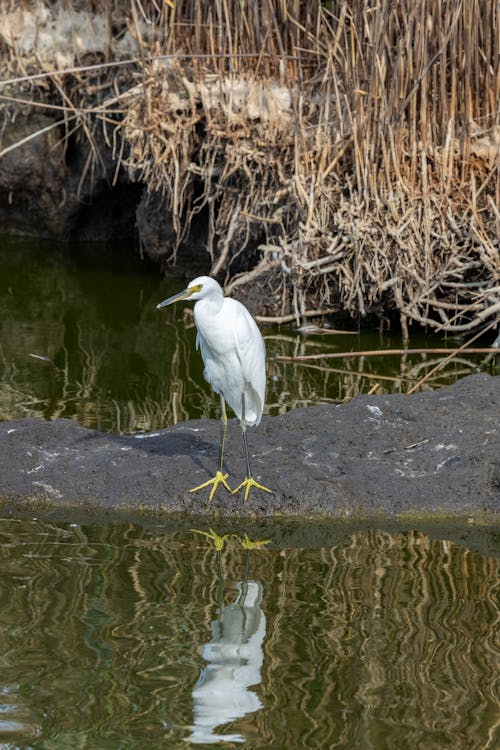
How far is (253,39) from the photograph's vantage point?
762 cm

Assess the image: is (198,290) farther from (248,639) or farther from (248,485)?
(248,639)

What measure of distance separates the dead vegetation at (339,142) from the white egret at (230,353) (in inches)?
104

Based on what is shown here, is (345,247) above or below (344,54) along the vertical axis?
below

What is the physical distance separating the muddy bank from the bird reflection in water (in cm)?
69

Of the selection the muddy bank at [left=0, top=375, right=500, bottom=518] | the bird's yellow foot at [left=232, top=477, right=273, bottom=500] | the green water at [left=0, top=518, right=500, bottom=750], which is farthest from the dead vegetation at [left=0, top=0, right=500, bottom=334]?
the green water at [left=0, top=518, right=500, bottom=750]

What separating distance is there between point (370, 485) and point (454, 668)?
136cm

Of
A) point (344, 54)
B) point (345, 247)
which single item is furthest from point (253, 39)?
point (345, 247)

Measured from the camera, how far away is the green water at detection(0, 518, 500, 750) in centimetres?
307

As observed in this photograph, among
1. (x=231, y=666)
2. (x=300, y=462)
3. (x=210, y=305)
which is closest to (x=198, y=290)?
(x=210, y=305)

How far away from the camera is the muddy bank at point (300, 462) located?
4605 millimetres

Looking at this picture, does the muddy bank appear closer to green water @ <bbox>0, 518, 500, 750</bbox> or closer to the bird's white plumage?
green water @ <bbox>0, 518, 500, 750</bbox>

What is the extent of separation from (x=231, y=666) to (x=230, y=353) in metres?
1.50

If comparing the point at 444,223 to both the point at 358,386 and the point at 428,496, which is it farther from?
the point at 428,496

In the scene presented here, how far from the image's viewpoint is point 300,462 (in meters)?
4.84
